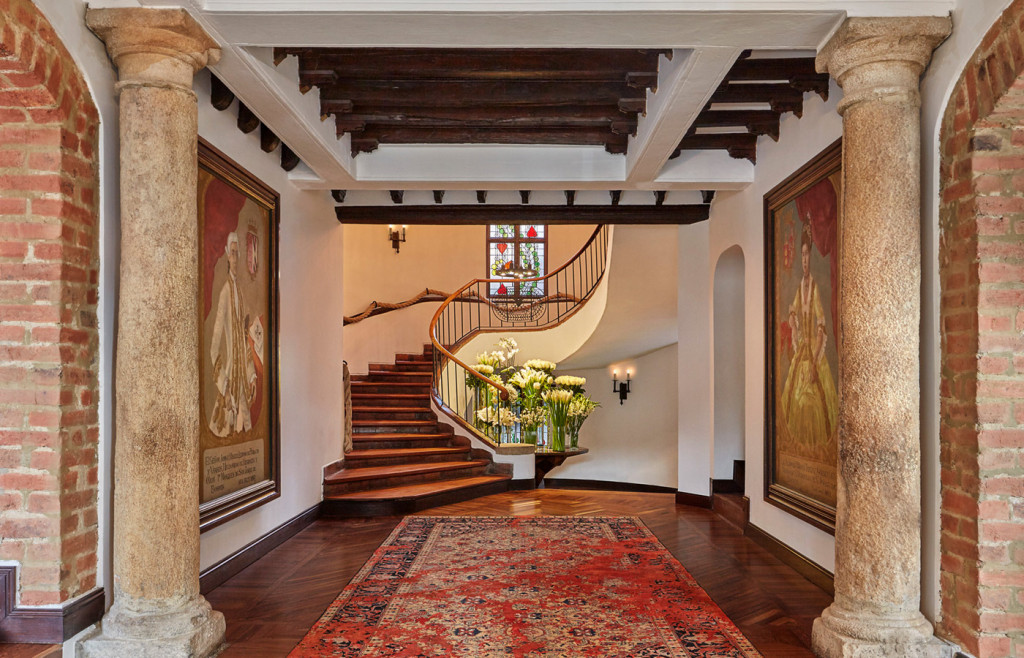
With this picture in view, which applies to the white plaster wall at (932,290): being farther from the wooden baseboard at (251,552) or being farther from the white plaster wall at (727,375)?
the white plaster wall at (727,375)

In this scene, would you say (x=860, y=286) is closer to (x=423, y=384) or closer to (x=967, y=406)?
(x=967, y=406)

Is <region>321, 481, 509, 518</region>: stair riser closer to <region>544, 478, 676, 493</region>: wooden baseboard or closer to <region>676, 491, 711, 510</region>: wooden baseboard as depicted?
<region>676, 491, 711, 510</region>: wooden baseboard

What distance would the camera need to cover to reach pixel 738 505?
6.36m

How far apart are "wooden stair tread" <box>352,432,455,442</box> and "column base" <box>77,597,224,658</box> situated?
4985 millimetres

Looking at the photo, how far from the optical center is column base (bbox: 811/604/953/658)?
3.04m

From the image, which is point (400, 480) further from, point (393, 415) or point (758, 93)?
point (758, 93)

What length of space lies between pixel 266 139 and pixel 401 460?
3823mm

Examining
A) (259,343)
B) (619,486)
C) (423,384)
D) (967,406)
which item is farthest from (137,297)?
(619,486)

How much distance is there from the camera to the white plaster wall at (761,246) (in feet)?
15.0

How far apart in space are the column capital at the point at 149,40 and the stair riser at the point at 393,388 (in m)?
6.52

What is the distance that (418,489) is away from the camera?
7223 mm

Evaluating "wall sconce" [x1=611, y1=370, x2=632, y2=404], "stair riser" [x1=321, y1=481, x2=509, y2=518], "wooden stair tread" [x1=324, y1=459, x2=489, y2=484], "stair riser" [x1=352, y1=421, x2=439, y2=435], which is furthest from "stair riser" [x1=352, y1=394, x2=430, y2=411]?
"wall sconce" [x1=611, y1=370, x2=632, y2=404]

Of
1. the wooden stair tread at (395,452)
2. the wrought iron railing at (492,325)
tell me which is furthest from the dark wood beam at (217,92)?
the wrought iron railing at (492,325)

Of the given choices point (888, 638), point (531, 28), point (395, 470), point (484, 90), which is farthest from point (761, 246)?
point (395, 470)
